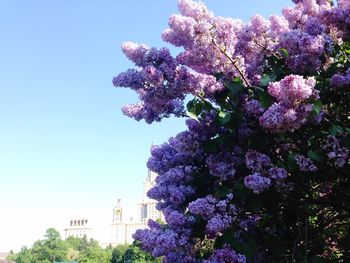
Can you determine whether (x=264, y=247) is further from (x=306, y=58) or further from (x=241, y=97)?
(x=306, y=58)

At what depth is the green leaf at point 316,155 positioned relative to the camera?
3568mm

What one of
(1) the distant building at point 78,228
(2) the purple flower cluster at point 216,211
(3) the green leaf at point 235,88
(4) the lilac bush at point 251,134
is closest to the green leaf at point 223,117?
(4) the lilac bush at point 251,134

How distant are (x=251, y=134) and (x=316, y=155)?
0.68 meters

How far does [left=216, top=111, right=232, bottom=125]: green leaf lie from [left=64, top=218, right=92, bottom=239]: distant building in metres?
182

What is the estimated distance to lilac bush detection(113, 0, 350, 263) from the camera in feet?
12.5

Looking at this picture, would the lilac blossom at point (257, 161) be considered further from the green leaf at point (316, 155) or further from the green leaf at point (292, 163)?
the green leaf at point (316, 155)

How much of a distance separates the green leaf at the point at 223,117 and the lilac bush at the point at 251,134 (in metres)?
0.02

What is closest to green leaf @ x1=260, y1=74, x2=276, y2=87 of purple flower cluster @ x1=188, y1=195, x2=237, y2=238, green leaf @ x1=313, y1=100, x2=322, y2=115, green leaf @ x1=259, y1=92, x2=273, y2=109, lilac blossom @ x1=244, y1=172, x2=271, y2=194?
green leaf @ x1=259, y1=92, x2=273, y2=109

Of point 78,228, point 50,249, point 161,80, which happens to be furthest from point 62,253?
point 161,80

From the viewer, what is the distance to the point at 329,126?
389 centimetres

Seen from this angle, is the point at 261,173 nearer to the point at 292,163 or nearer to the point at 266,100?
the point at 292,163

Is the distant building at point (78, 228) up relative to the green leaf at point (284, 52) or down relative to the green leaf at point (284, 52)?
up

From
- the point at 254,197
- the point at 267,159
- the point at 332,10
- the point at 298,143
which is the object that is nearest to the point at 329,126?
the point at 298,143

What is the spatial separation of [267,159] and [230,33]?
131 centimetres
